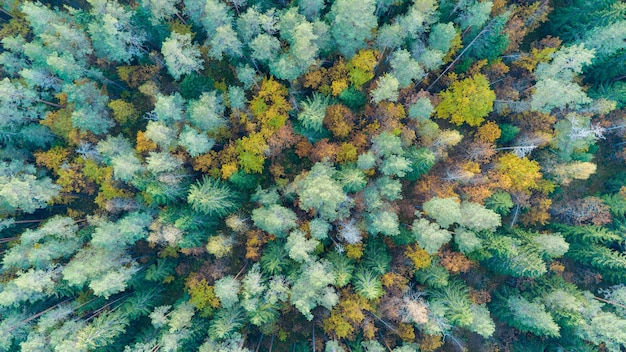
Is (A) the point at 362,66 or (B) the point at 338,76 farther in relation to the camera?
(B) the point at 338,76

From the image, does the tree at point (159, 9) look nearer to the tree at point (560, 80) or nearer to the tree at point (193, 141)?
the tree at point (193, 141)

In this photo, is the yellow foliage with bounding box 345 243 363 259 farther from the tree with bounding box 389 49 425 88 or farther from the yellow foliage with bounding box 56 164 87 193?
the yellow foliage with bounding box 56 164 87 193

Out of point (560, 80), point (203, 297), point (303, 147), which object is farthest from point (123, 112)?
point (560, 80)

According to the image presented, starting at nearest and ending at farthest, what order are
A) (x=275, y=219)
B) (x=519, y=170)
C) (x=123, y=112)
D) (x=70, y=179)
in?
(x=275, y=219)
(x=519, y=170)
(x=123, y=112)
(x=70, y=179)

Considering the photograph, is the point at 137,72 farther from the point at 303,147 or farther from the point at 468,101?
the point at 468,101

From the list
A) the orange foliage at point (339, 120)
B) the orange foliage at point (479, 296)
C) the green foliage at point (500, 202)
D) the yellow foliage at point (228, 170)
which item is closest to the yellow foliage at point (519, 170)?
the green foliage at point (500, 202)

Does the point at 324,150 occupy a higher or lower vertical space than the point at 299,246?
higher
